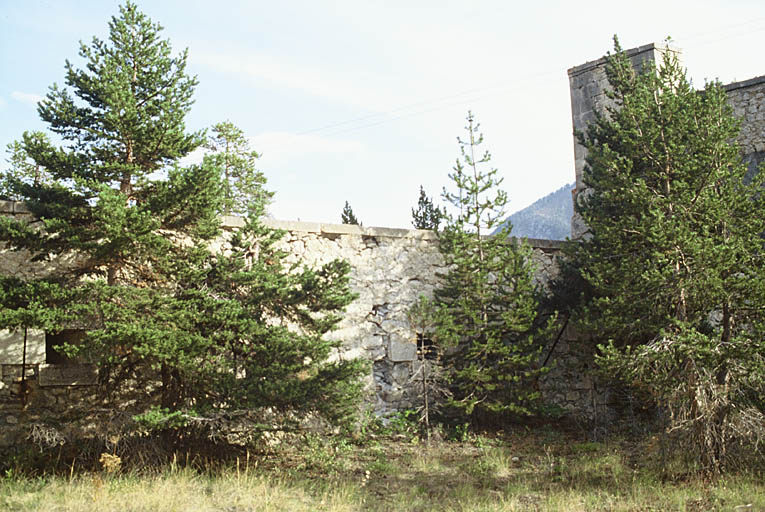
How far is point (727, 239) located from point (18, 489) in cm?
768

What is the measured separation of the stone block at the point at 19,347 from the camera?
788cm

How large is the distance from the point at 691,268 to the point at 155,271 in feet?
19.2

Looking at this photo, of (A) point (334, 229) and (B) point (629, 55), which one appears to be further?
(B) point (629, 55)

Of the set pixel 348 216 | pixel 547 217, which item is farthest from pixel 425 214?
pixel 547 217

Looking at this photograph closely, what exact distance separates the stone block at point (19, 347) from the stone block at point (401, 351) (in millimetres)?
4692

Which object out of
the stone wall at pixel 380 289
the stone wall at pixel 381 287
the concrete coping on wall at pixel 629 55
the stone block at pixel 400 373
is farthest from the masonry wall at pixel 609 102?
the stone block at pixel 400 373

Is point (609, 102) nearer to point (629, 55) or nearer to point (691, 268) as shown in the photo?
point (629, 55)

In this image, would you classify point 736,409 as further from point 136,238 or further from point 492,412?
point 136,238

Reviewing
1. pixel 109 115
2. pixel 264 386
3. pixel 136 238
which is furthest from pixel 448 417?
pixel 109 115

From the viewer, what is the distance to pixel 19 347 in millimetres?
7934

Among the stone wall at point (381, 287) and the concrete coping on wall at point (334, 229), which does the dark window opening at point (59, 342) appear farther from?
the concrete coping on wall at point (334, 229)

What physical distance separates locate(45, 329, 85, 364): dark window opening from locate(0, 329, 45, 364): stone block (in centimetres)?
19

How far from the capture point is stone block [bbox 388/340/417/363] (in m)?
10.1

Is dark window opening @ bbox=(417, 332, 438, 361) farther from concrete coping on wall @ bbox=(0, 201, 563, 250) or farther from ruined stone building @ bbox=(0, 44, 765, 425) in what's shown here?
concrete coping on wall @ bbox=(0, 201, 563, 250)
